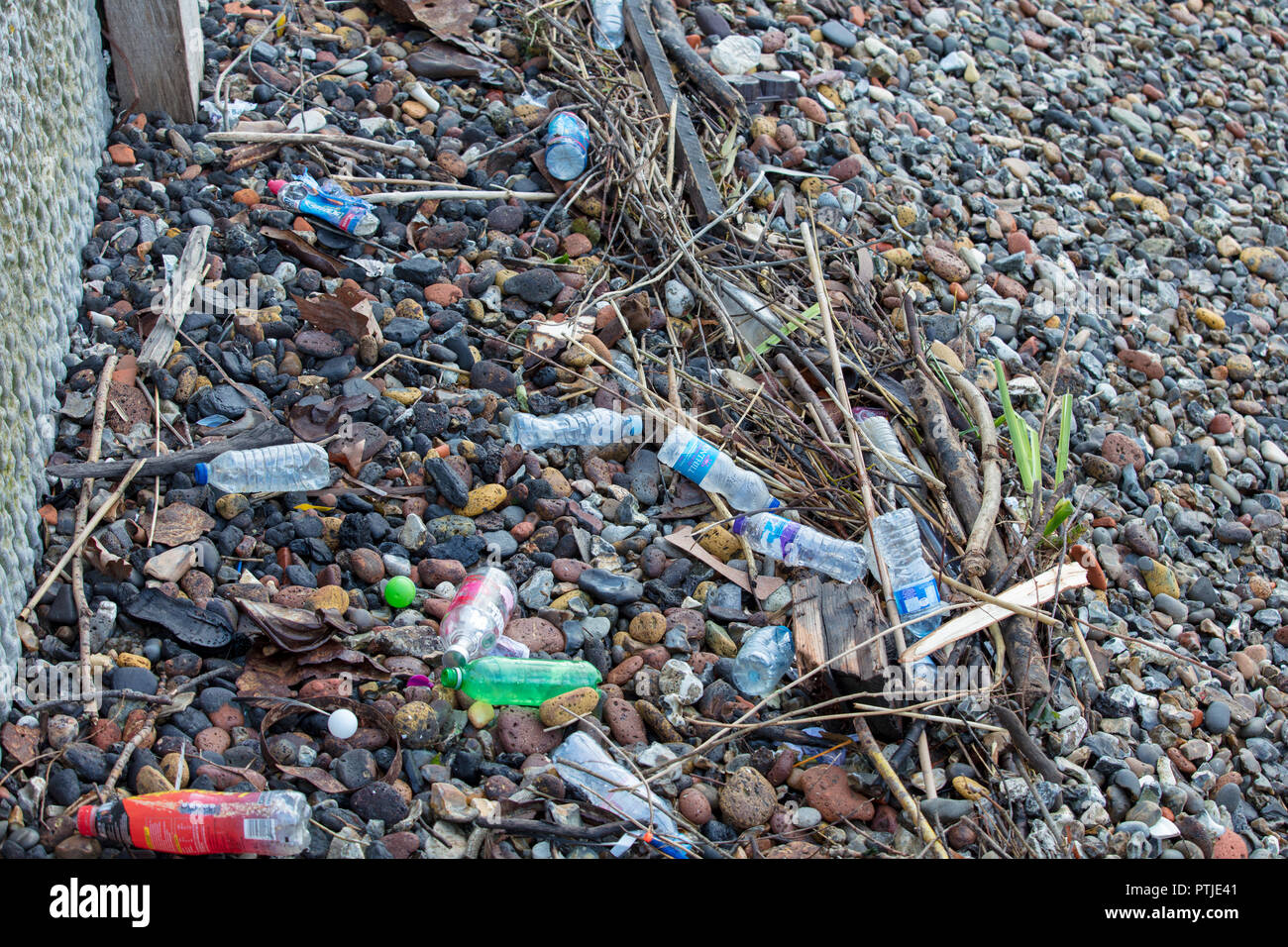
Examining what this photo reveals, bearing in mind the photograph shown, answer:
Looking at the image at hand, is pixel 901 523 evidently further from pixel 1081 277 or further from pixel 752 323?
pixel 1081 277

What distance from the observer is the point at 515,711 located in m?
2.30

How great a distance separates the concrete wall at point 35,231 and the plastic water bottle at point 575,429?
1225mm

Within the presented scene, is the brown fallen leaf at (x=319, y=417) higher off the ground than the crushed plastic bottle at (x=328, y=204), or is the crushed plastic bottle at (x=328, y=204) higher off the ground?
the crushed plastic bottle at (x=328, y=204)

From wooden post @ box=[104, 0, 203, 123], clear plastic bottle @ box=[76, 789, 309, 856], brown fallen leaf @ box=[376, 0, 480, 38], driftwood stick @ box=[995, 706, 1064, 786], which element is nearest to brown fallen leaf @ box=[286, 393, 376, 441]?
clear plastic bottle @ box=[76, 789, 309, 856]

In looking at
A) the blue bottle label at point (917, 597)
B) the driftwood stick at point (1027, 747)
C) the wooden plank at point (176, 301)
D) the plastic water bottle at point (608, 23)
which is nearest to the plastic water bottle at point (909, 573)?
the blue bottle label at point (917, 597)

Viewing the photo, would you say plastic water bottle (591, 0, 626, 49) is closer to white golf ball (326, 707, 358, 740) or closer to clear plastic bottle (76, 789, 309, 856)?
white golf ball (326, 707, 358, 740)

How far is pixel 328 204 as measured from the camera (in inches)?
130

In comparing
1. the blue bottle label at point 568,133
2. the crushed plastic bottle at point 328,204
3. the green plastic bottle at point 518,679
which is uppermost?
the blue bottle label at point 568,133

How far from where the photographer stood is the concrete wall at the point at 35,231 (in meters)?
2.28

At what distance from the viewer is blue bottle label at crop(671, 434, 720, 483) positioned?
2840mm

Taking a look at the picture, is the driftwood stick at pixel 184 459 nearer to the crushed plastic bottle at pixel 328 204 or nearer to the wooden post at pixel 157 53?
the crushed plastic bottle at pixel 328 204

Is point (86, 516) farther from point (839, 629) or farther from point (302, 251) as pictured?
point (839, 629)

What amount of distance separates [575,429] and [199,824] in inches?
57.4
